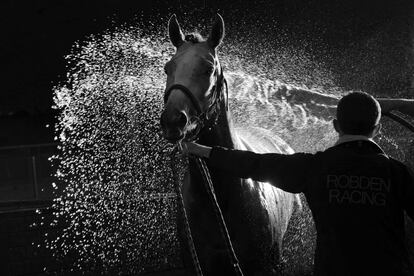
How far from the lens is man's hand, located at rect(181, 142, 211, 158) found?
3.05m

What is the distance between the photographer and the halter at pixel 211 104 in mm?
3100

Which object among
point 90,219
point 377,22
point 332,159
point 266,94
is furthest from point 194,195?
point 377,22

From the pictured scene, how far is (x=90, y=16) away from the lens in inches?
477

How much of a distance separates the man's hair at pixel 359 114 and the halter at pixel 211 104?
830 millimetres

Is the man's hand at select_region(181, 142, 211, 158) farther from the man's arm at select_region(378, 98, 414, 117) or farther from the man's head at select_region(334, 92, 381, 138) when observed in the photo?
the man's arm at select_region(378, 98, 414, 117)

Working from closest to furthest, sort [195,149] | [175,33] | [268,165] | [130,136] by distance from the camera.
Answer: [268,165], [195,149], [175,33], [130,136]

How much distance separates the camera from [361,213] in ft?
8.27

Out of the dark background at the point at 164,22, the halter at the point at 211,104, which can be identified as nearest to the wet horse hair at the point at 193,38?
the halter at the point at 211,104

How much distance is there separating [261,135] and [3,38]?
797cm

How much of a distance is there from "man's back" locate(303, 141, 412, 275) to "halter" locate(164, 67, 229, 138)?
849 millimetres

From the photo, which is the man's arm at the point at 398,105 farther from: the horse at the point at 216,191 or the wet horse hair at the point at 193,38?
the wet horse hair at the point at 193,38

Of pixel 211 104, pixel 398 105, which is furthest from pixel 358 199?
pixel 398 105

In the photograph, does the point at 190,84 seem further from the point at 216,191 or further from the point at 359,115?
the point at 359,115

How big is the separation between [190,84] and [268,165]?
668 mm
